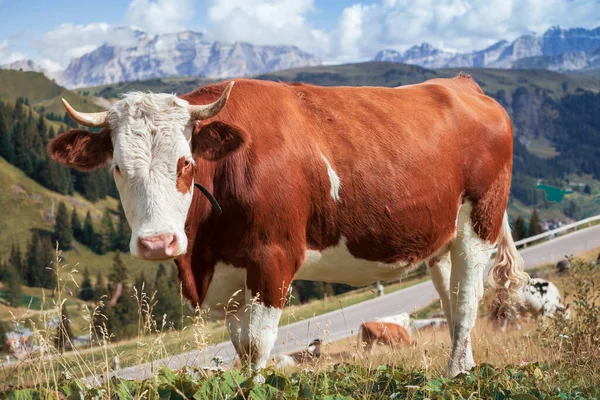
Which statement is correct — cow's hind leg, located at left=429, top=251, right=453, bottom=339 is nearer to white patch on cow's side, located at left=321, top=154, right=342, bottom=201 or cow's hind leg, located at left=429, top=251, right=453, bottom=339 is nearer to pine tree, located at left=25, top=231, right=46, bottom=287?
white patch on cow's side, located at left=321, top=154, right=342, bottom=201

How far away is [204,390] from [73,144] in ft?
9.59

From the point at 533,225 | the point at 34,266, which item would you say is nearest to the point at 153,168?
the point at 533,225

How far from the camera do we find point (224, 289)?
20.5ft

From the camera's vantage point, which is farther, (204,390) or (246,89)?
(246,89)

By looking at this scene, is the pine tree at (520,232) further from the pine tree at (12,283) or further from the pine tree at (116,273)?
the pine tree at (12,283)

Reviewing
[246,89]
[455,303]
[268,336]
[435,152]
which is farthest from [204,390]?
[455,303]

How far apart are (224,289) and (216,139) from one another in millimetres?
1484

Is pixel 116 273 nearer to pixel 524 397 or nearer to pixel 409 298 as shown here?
pixel 409 298

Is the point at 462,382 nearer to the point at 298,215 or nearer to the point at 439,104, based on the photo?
the point at 298,215

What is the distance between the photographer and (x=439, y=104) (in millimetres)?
8094

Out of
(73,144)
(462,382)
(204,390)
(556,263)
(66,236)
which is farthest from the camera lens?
(66,236)

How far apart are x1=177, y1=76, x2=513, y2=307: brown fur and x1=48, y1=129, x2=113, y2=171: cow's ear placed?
90cm

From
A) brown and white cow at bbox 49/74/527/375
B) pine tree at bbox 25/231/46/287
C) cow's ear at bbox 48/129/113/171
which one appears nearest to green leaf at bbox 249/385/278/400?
brown and white cow at bbox 49/74/527/375

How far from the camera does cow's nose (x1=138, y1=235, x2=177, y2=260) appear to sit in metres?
5.17
